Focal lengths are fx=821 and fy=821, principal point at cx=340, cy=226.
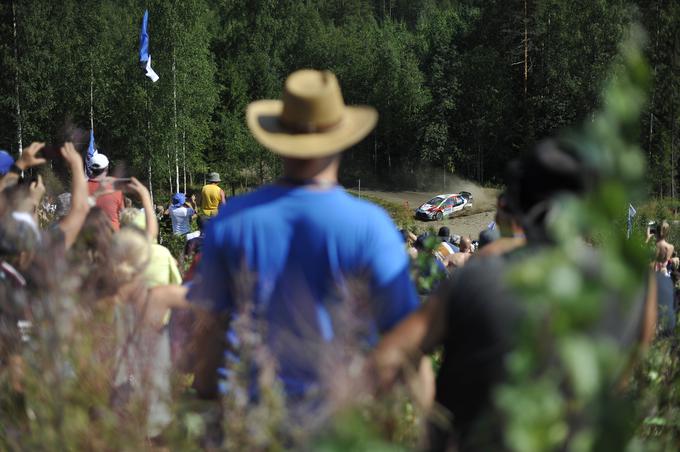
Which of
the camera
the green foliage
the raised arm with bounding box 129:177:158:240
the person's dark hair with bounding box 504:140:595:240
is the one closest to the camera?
the green foliage

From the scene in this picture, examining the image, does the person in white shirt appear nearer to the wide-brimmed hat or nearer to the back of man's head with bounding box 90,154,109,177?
the back of man's head with bounding box 90,154,109,177

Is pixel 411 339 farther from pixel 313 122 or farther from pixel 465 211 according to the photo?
pixel 465 211

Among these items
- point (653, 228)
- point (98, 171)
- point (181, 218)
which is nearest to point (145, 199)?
point (98, 171)

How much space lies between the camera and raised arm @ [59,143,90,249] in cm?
380

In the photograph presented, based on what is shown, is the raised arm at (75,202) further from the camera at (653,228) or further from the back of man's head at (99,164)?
the camera at (653,228)

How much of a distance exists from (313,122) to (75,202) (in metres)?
2.00

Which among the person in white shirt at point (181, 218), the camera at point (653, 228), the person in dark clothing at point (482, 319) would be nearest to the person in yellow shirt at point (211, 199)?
the person in white shirt at point (181, 218)

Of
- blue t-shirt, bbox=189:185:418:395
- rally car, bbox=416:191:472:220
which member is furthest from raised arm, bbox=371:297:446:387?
rally car, bbox=416:191:472:220

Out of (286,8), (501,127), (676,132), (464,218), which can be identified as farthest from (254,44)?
(676,132)

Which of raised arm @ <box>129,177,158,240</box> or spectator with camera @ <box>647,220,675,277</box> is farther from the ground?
raised arm @ <box>129,177,158,240</box>

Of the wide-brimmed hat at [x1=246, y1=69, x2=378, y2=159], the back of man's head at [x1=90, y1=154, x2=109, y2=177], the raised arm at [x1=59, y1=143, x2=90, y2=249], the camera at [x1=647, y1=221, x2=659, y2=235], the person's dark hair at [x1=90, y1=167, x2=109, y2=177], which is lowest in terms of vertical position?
the camera at [x1=647, y1=221, x2=659, y2=235]

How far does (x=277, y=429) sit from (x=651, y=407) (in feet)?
5.49

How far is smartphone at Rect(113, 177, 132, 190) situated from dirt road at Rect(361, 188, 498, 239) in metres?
24.8

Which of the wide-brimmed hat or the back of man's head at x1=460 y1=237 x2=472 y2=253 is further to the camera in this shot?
the back of man's head at x1=460 y1=237 x2=472 y2=253
